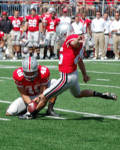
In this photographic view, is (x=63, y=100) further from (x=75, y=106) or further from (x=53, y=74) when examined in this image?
(x=53, y=74)

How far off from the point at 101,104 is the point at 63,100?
2.86 feet

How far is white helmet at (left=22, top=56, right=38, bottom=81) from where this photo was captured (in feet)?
25.0

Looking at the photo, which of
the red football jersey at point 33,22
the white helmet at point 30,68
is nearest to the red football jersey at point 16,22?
the red football jersey at point 33,22

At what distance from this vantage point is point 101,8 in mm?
23109

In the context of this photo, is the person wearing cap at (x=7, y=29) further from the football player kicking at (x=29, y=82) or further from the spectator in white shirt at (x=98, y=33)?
the football player kicking at (x=29, y=82)

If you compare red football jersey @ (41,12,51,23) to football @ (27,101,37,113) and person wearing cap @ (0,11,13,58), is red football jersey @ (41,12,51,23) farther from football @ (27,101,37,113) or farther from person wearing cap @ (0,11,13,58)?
football @ (27,101,37,113)

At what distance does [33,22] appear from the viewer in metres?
20.2

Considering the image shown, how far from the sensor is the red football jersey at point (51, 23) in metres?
20.4

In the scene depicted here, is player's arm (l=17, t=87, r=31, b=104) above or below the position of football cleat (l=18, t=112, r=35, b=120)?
above

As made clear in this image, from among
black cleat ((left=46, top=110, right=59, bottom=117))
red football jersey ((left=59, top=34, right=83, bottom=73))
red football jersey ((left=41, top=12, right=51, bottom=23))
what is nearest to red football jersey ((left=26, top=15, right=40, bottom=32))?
red football jersey ((left=41, top=12, right=51, bottom=23))

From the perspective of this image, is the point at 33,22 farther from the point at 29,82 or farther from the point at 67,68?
the point at 67,68

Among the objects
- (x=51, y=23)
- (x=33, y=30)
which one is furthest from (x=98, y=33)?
(x=33, y=30)

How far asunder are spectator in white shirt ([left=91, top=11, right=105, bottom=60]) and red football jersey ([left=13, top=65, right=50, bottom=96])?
12.8 m

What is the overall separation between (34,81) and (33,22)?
1244cm
